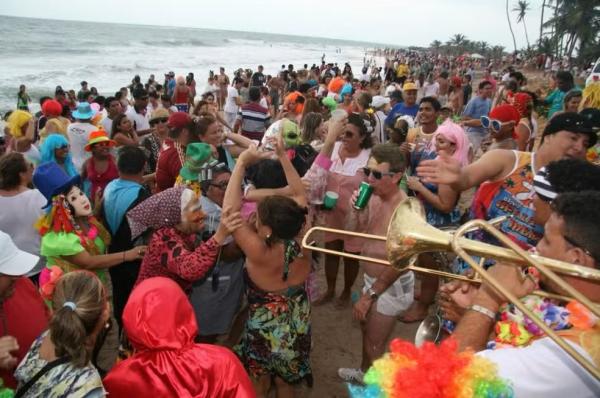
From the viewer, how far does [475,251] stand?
1.42 meters

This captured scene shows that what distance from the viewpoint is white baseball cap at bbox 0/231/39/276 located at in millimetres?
2068

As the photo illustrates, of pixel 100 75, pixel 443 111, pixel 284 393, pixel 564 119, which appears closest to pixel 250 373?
pixel 284 393

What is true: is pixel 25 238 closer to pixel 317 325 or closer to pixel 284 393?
pixel 284 393

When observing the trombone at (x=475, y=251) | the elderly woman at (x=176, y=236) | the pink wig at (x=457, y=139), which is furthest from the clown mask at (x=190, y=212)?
the pink wig at (x=457, y=139)

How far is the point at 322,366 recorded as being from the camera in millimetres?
3928

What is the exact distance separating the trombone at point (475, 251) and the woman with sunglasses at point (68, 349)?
139cm

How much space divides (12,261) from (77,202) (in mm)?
959

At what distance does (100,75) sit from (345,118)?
115ft

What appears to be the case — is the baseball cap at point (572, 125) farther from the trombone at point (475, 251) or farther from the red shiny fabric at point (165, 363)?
the red shiny fabric at point (165, 363)

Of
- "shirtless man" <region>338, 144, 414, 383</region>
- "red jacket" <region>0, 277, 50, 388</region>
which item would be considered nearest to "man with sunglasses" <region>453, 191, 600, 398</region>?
"shirtless man" <region>338, 144, 414, 383</region>

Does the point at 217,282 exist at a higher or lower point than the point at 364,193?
lower

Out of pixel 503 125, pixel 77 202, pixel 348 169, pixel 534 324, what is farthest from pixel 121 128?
pixel 534 324

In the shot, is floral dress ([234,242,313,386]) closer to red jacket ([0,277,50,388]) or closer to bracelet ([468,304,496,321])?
red jacket ([0,277,50,388])

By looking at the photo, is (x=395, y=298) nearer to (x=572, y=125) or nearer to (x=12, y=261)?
(x=572, y=125)
